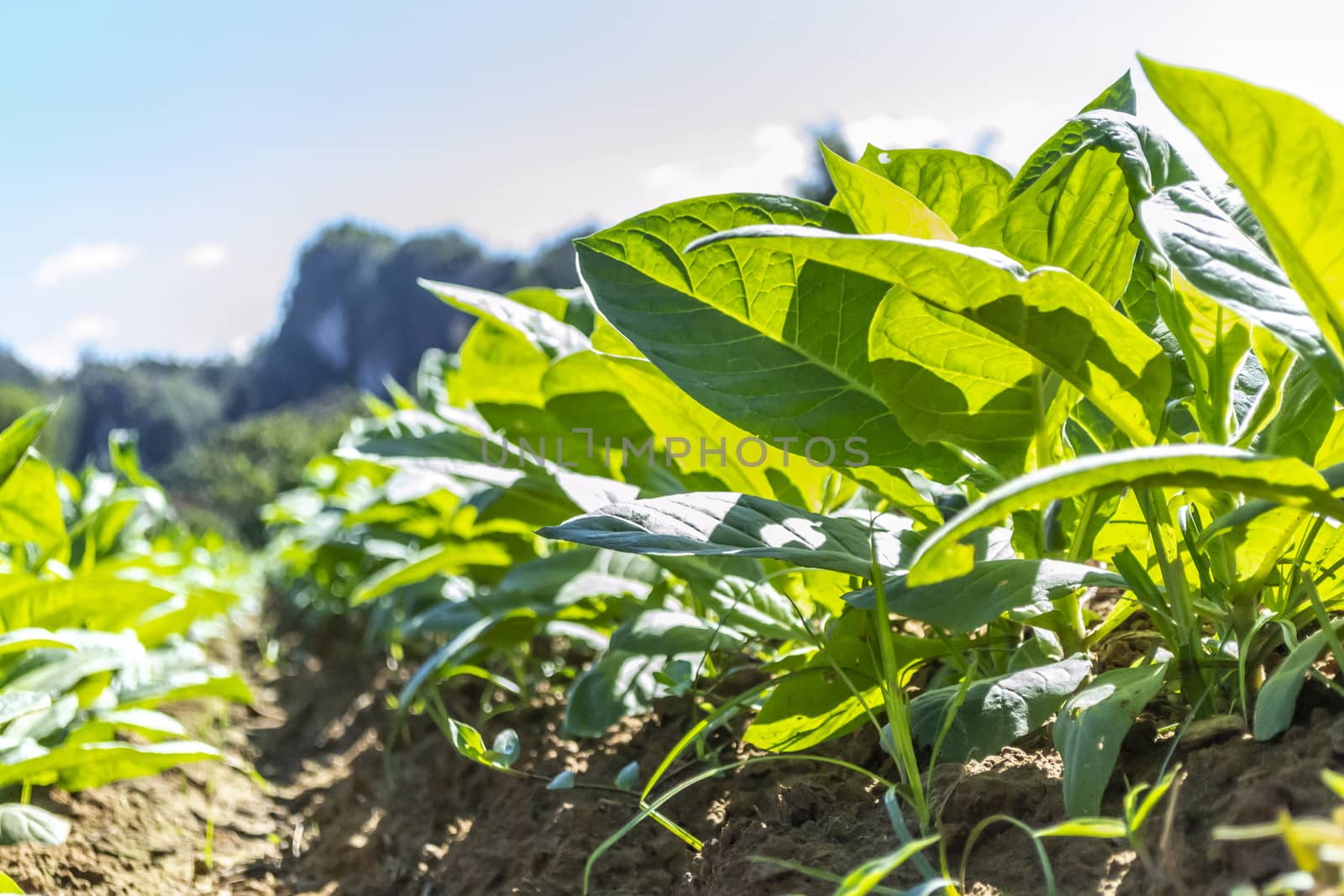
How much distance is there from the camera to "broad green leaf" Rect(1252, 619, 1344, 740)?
75cm

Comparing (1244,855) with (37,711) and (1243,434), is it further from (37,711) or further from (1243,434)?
(37,711)

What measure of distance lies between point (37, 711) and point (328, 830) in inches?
21.6

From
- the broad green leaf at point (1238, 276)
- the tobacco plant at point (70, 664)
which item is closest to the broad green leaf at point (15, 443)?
the tobacco plant at point (70, 664)

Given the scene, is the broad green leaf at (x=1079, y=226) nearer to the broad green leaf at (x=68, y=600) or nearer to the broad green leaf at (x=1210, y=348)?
the broad green leaf at (x=1210, y=348)

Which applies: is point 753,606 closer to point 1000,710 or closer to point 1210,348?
point 1000,710

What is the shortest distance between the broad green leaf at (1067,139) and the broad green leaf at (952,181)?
0.04 metres

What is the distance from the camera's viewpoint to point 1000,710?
2.93 feet

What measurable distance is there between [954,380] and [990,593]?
0.25 metres

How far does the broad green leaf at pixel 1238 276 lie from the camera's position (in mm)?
778

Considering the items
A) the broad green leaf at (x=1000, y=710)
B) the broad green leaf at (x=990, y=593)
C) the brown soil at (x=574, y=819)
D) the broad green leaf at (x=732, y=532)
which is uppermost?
the broad green leaf at (x=732, y=532)

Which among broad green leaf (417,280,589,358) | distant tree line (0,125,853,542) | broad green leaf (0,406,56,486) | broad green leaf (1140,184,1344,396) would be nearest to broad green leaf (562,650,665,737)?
broad green leaf (417,280,589,358)

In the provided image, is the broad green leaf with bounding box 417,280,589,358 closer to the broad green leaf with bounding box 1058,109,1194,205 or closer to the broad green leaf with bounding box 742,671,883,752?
the broad green leaf with bounding box 742,671,883,752

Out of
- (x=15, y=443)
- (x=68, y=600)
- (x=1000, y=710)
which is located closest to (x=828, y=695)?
(x=1000, y=710)

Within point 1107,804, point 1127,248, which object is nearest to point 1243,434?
point 1127,248
